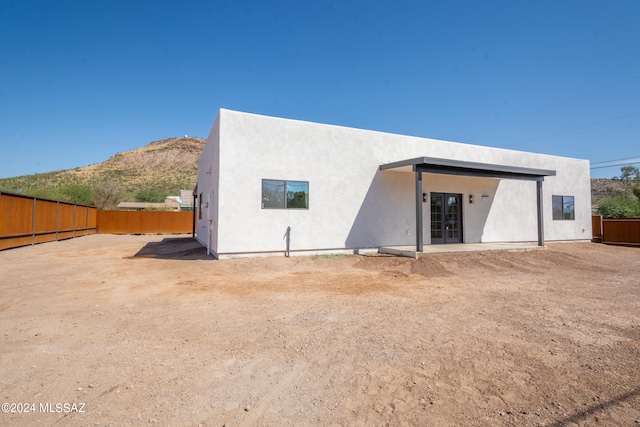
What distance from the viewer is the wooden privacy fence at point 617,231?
633 inches

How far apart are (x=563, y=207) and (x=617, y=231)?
392cm

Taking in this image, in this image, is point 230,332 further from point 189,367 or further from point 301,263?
point 301,263

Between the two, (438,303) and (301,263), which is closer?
(438,303)

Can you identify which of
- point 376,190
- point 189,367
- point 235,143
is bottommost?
point 189,367

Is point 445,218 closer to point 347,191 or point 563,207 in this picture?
point 347,191

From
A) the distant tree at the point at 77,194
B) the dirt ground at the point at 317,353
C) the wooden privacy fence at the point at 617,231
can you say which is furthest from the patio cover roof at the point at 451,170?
the distant tree at the point at 77,194

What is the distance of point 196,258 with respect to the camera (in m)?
10.4

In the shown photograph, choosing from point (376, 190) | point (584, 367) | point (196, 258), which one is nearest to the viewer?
point (584, 367)

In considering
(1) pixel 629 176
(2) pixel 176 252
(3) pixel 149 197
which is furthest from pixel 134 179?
(1) pixel 629 176

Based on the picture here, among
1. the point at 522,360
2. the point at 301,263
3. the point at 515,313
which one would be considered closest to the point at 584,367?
the point at 522,360

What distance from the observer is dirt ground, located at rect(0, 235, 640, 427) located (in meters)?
2.35

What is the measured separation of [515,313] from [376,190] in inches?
285

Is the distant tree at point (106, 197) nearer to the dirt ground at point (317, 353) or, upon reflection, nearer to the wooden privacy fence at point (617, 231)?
the dirt ground at point (317, 353)

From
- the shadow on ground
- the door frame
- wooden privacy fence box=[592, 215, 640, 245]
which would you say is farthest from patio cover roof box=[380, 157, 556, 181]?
wooden privacy fence box=[592, 215, 640, 245]
